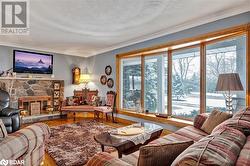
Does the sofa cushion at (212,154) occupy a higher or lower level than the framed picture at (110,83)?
lower

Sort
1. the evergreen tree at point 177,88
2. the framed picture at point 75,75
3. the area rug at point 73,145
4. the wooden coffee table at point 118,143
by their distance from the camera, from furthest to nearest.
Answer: the framed picture at point 75,75 < the evergreen tree at point 177,88 < the area rug at point 73,145 < the wooden coffee table at point 118,143

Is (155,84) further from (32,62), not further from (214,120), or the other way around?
(32,62)

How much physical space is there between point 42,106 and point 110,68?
2.65 m

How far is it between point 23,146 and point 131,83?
3825mm

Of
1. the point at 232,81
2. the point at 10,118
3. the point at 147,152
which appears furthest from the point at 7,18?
the point at 232,81

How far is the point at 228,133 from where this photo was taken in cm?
110

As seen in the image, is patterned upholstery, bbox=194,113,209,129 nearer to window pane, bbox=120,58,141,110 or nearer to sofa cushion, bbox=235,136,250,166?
sofa cushion, bbox=235,136,250,166

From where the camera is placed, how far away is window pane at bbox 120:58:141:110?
193 inches

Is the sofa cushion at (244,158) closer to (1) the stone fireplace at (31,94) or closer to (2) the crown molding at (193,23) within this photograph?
(2) the crown molding at (193,23)

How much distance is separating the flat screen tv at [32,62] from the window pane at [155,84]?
341 centimetres

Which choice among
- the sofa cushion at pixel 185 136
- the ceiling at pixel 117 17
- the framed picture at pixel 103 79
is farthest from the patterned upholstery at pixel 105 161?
the framed picture at pixel 103 79

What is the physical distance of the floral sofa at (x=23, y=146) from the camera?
1.29 metres

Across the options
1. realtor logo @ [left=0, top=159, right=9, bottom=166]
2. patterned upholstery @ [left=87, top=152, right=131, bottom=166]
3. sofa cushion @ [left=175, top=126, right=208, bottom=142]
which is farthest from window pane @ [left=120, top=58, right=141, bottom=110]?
realtor logo @ [left=0, top=159, right=9, bottom=166]

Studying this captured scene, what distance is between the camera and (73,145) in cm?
298
